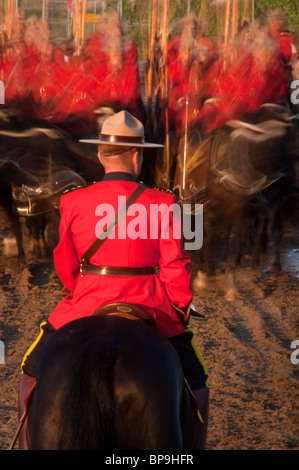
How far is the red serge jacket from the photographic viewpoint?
2.60 m

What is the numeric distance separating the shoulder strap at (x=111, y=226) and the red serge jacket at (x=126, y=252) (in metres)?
0.02

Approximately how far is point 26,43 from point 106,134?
4725mm

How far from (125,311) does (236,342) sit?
317 centimetres

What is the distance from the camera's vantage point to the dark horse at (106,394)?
209 centimetres

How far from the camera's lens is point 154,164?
25.0 ft

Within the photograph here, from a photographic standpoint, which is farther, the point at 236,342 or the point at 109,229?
the point at 236,342

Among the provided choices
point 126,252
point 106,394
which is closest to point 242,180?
point 126,252

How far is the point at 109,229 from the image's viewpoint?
2602 mm

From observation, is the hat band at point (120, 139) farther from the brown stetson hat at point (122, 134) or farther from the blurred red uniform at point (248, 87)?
the blurred red uniform at point (248, 87)

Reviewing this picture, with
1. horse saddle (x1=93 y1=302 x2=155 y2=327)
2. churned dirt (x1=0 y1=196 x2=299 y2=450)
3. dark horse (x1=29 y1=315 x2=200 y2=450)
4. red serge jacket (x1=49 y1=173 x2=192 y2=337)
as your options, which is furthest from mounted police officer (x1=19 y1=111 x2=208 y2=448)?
churned dirt (x1=0 y1=196 x2=299 y2=450)

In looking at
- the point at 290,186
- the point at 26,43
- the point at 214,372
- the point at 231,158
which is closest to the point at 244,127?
the point at 231,158

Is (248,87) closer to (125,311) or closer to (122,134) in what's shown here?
(122,134)

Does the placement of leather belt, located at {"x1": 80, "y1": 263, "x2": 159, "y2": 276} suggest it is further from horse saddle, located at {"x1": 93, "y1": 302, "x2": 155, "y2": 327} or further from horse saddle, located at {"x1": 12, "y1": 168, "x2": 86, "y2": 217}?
horse saddle, located at {"x1": 12, "y1": 168, "x2": 86, "y2": 217}
